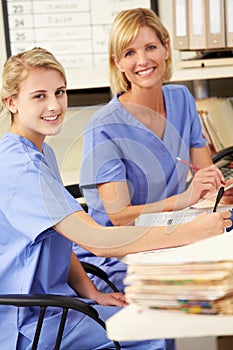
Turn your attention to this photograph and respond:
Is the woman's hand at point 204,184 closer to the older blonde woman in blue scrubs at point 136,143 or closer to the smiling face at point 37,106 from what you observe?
the older blonde woman in blue scrubs at point 136,143

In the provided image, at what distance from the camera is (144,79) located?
2678 millimetres

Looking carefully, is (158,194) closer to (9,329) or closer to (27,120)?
(27,120)

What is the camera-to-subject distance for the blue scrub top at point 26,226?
77.6 inches

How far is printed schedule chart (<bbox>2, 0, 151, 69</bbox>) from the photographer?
3.75 meters

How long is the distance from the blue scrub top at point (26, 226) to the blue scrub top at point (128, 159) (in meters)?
0.47

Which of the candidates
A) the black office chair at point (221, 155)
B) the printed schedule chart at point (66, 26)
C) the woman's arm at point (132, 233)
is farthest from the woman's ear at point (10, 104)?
the printed schedule chart at point (66, 26)

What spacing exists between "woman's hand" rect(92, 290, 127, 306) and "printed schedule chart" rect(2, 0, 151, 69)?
5.79 feet

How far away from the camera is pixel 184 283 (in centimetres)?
132

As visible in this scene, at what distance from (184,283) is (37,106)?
92 centimetres

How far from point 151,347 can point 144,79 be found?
100 centimetres

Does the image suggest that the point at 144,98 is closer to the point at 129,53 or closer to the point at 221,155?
the point at 129,53

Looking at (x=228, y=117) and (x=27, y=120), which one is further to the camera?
(x=228, y=117)

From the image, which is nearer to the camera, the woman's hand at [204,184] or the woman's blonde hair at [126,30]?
the woman's hand at [204,184]

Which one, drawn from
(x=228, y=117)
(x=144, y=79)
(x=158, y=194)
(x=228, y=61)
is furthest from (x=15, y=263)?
(x=228, y=117)
